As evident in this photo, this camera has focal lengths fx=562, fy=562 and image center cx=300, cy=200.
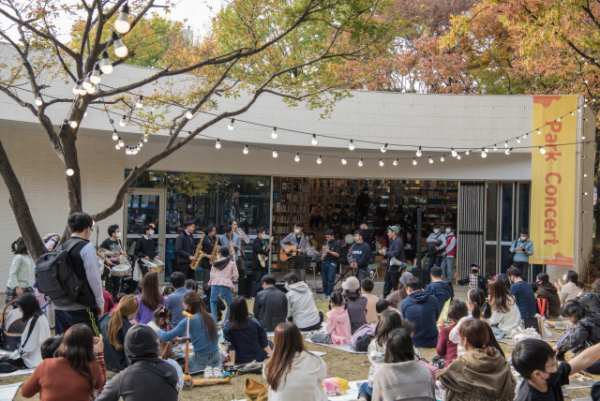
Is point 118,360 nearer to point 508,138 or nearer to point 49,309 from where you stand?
point 49,309

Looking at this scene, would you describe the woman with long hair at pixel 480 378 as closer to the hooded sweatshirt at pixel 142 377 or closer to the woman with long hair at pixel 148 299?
the hooded sweatshirt at pixel 142 377

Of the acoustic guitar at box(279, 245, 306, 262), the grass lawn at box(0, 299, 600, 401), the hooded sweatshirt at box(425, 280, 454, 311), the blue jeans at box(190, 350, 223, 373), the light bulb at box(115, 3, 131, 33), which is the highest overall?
the light bulb at box(115, 3, 131, 33)

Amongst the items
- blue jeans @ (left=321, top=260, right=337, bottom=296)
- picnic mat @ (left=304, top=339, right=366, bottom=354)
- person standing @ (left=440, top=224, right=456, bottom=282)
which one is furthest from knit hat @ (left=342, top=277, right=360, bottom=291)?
person standing @ (left=440, top=224, right=456, bottom=282)

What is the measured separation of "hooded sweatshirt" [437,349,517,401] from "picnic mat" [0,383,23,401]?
4.28 m

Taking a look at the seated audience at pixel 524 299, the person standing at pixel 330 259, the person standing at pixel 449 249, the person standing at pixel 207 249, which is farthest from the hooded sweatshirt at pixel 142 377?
the person standing at pixel 449 249

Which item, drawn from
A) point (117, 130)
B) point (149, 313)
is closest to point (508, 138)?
point (117, 130)

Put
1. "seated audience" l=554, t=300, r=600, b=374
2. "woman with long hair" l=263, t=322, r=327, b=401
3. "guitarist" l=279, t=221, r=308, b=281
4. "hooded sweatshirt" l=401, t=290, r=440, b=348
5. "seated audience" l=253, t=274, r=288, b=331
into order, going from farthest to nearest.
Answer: "guitarist" l=279, t=221, r=308, b=281 → "seated audience" l=253, t=274, r=288, b=331 → "hooded sweatshirt" l=401, t=290, r=440, b=348 → "seated audience" l=554, t=300, r=600, b=374 → "woman with long hair" l=263, t=322, r=327, b=401

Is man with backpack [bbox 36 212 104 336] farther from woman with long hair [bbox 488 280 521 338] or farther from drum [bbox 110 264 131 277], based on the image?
woman with long hair [bbox 488 280 521 338]

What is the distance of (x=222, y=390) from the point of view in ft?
19.6

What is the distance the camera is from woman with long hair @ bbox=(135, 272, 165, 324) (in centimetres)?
705

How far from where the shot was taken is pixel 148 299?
712 cm

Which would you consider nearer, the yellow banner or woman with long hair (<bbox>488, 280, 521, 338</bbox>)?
woman with long hair (<bbox>488, 280, 521, 338</bbox>)

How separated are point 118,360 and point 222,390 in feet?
4.17

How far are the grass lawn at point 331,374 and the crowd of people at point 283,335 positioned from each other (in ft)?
0.71
